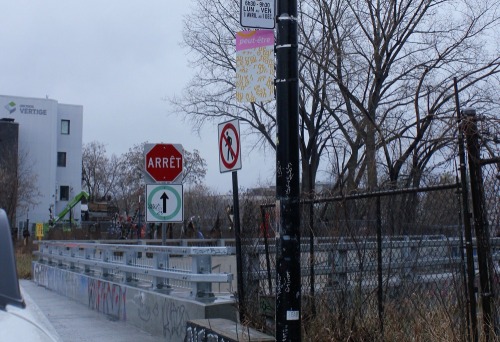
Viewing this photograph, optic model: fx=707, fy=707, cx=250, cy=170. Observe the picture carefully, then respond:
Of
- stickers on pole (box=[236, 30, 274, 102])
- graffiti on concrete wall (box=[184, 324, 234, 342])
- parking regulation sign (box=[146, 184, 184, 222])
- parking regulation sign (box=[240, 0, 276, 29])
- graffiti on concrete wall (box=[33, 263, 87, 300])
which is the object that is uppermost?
parking regulation sign (box=[240, 0, 276, 29])

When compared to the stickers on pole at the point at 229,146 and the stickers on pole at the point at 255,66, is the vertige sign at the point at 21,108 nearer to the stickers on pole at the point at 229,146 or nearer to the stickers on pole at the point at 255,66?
the stickers on pole at the point at 229,146

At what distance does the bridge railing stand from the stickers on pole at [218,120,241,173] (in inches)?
44.6

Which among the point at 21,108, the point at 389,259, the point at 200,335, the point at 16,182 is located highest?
the point at 21,108

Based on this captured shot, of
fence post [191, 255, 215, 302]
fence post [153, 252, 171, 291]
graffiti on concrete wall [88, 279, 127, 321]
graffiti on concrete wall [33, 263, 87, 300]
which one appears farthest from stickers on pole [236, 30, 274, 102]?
graffiti on concrete wall [33, 263, 87, 300]

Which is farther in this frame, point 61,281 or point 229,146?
point 61,281

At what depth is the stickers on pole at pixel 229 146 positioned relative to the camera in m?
8.92

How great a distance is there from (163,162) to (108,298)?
3590 millimetres

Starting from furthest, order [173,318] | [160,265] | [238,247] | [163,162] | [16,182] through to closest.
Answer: [16,182], [163,162], [160,265], [173,318], [238,247]

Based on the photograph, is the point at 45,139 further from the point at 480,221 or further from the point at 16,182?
the point at 480,221

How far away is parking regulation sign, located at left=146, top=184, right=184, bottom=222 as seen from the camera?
11.4 metres

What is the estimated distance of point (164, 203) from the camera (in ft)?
37.7

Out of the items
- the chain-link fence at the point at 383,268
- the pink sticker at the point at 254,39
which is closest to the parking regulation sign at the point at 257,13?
the pink sticker at the point at 254,39

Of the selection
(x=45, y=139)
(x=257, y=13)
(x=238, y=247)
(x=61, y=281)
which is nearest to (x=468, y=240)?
(x=257, y=13)

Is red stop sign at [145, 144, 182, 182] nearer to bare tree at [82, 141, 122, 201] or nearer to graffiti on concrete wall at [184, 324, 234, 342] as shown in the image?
graffiti on concrete wall at [184, 324, 234, 342]
